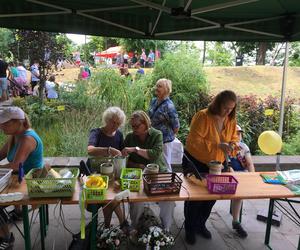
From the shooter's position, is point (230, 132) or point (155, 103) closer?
point (230, 132)

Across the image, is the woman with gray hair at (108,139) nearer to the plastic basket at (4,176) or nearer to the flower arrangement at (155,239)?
the flower arrangement at (155,239)

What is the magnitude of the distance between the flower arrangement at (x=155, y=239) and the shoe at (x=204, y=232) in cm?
76

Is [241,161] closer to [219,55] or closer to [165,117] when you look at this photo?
[165,117]

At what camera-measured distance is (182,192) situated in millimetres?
2363

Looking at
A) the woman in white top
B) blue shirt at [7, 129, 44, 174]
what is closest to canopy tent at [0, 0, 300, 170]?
blue shirt at [7, 129, 44, 174]

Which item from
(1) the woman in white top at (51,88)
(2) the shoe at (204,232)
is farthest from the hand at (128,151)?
(1) the woman in white top at (51,88)

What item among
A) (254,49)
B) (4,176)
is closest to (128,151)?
(4,176)

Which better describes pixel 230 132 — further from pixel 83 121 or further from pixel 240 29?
pixel 83 121

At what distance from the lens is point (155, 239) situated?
251cm


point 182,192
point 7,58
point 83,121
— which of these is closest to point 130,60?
point 7,58

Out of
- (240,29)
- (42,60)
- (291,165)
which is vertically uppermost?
(240,29)

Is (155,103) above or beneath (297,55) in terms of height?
beneath

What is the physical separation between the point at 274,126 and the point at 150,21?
3675 millimetres

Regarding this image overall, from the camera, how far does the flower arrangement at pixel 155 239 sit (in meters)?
2.48
